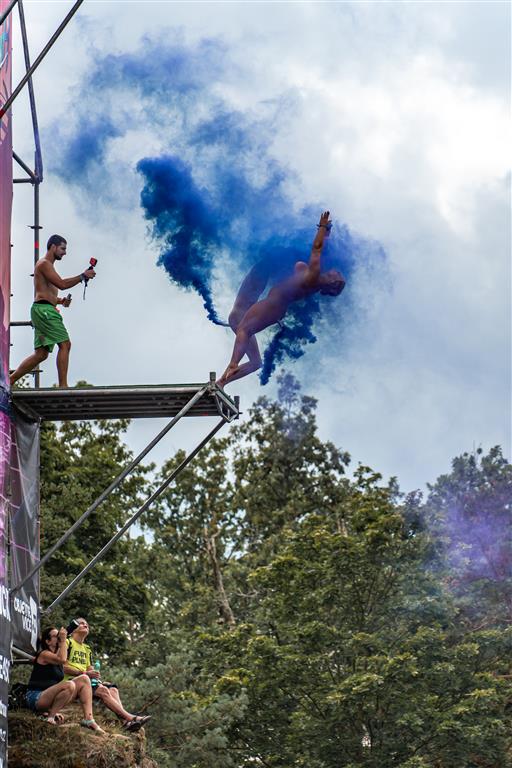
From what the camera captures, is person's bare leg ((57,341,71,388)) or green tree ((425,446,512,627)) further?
green tree ((425,446,512,627))

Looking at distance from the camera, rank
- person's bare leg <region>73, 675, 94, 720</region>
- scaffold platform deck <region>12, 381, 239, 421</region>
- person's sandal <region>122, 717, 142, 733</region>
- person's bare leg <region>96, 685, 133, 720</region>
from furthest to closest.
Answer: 1. person's bare leg <region>96, 685, 133, 720</region>
2. person's sandal <region>122, 717, 142, 733</region>
3. person's bare leg <region>73, 675, 94, 720</region>
4. scaffold platform deck <region>12, 381, 239, 421</region>

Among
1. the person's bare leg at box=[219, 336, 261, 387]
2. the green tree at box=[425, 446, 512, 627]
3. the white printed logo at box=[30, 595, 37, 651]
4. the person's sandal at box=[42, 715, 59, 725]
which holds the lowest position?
the person's sandal at box=[42, 715, 59, 725]

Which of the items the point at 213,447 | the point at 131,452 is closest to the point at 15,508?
the point at 131,452

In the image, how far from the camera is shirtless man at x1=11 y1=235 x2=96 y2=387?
19.7 meters

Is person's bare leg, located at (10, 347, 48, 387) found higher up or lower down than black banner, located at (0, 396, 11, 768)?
higher up

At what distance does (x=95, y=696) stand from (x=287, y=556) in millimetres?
22871

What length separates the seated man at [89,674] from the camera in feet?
67.2

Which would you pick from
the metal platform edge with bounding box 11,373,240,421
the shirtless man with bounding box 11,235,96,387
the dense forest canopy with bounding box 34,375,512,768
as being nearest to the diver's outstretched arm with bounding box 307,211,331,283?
the metal platform edge with bounding box 11,373,240,421

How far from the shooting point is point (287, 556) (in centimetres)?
4331

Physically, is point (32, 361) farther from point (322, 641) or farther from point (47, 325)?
point (322, 641)

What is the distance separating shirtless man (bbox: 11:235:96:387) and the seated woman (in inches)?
126

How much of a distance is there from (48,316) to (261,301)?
2.68 metres

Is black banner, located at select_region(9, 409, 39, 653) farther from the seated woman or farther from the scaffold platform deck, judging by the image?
the scaffold platform deck

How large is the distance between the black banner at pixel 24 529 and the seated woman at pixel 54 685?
25cm
